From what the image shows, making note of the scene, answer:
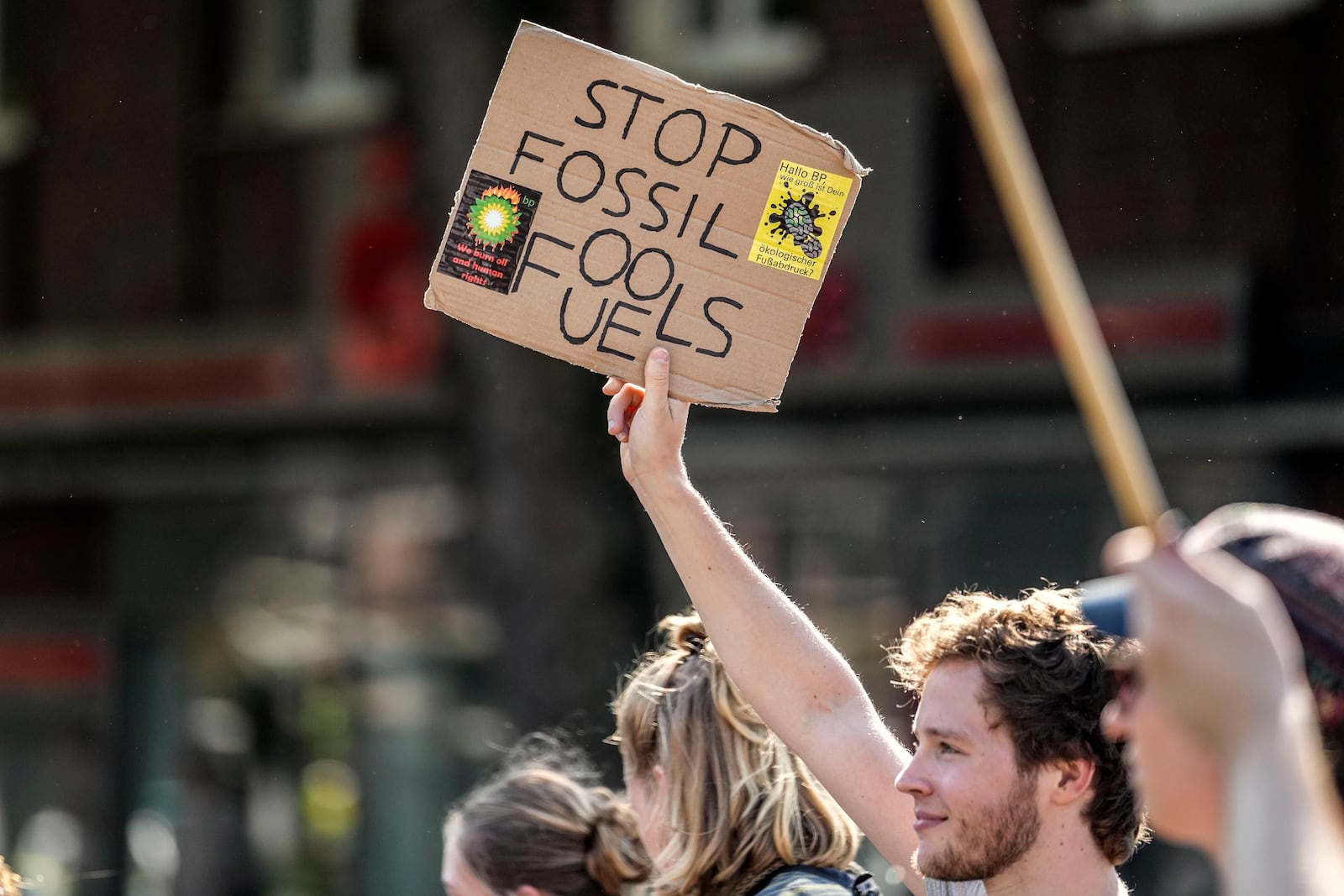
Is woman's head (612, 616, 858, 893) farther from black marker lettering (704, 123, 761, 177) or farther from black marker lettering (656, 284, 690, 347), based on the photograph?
black marker lettering (704, 123, 761, 177)

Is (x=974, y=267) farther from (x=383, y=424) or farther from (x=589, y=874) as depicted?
(x=589, y=874)

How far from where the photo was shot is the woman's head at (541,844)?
113 inches

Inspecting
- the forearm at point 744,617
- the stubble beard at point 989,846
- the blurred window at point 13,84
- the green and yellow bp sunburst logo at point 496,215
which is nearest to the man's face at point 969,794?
the stubble beard at point 989,846

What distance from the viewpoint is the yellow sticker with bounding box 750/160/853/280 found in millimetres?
2408

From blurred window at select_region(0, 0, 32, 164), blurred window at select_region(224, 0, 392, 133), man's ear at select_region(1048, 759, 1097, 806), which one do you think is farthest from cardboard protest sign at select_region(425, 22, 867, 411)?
blurred window at select_region(0, 0, 32, 164)

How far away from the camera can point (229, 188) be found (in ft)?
32.9

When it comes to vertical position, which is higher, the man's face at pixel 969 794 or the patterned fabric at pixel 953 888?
the man's face at pixel 969 794

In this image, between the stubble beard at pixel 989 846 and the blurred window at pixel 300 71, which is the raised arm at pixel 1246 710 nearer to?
the stubble beard at pixel 989 846

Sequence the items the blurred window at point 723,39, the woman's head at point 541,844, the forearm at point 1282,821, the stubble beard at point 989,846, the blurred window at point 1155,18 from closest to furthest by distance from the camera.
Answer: the forearm at point 1282,821, the stubble beard at point 989,846, the woman's head at point 541,844, the blurred window at point 1155,18, the blurred window at point 723,39

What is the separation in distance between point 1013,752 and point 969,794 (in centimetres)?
8

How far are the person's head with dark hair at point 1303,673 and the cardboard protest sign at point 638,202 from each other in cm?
106

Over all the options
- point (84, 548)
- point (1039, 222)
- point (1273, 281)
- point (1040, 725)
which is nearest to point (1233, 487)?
point (1273, 281)

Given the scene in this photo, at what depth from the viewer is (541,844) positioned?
9.46 feet

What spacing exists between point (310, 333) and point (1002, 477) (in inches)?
159
